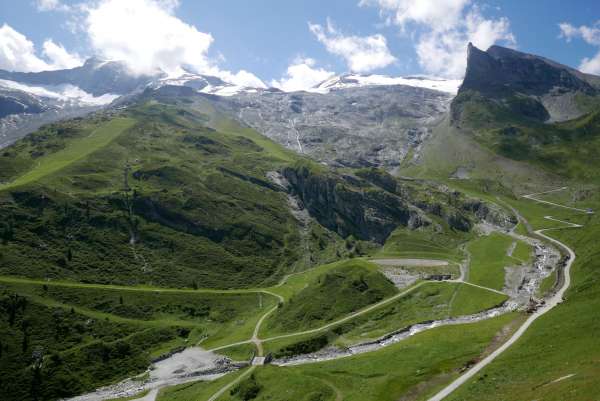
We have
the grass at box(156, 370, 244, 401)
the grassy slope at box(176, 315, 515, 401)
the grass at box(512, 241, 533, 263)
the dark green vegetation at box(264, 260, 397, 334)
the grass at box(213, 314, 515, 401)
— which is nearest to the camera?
the grass at box(213, 314, 515, 401)

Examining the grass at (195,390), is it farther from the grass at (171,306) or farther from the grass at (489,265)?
the grass at (489,265)

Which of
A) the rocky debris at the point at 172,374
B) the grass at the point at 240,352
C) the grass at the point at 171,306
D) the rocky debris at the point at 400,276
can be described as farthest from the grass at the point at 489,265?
the rocky debris at the point at 172,374

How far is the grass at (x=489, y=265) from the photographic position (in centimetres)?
13800

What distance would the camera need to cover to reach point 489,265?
157 m

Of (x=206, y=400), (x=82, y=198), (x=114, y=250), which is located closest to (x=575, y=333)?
(x=206, y=400)

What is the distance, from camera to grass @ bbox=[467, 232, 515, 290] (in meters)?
138

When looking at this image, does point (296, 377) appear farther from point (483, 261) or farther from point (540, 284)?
point (483, 261)

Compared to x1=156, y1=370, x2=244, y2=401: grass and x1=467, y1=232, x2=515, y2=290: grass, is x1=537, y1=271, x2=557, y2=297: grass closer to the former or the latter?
x1=467, y1=232, x2=515, y2=290: grass

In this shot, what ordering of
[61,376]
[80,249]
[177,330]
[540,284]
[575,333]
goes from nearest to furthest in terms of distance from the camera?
[575,333]
[61,376]
[540,284]
[177,330]
[80,249]

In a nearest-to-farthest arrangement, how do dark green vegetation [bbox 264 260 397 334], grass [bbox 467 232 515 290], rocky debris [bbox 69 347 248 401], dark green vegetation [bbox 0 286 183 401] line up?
rocky debris [bbox 69 347 248 401] < dark green vegetation [bbox 0 286 183 401] < dark green vegetation [bbox 264 260 397 334] < grass [bbox 467 232 515 290]

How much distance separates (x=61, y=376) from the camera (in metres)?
114

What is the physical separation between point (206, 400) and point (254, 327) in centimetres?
4438

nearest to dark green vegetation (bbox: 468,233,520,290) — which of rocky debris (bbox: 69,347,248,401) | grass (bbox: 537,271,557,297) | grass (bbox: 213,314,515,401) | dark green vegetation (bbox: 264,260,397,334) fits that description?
grass (bbox: 537,271,557,297)

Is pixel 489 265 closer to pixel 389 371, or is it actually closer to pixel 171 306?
pixel 389 371
